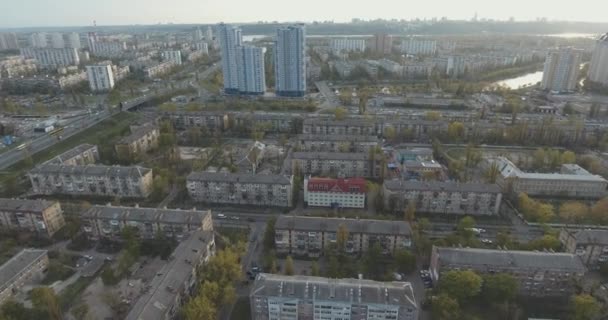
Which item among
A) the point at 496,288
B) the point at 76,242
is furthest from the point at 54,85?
the point at 496,288

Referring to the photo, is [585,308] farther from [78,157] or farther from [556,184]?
[78,157]

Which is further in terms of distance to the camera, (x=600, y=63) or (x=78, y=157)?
(x=600, y=63)

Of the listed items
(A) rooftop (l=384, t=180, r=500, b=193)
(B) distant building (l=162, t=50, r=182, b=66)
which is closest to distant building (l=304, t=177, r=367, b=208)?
(A) rooftop (l=384, t=180, r=500, b=193)

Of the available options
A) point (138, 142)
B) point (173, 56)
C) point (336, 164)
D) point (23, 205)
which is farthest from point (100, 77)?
point (336, 164)

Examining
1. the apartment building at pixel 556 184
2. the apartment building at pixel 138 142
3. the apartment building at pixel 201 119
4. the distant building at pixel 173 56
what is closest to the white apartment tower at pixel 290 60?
the apartment building at pixel 201 119

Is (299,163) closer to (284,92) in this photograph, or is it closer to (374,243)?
(374,243)

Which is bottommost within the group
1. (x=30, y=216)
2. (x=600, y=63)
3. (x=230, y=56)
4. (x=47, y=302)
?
(x=47, y=302)

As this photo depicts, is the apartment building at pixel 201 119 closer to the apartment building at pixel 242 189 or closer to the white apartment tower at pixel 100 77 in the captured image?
the apartment building at pixel 242 189
